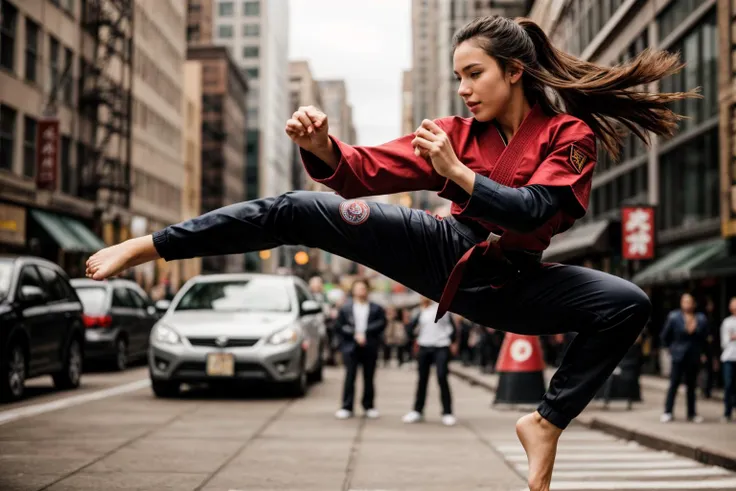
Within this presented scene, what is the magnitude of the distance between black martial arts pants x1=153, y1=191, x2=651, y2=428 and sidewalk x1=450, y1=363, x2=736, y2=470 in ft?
18.5

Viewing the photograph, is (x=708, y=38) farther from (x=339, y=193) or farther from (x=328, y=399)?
(x=339, y=193)

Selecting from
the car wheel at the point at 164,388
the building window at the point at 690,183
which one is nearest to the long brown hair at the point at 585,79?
the car wheel at the point at 164,388

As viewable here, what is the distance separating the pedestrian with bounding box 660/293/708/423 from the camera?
15047 millimetres

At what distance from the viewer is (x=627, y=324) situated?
4234mm

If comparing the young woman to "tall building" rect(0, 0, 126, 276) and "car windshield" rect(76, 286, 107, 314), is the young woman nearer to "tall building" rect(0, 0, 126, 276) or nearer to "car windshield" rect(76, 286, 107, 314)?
"car windshield" rect(76, 286, 107, 314)

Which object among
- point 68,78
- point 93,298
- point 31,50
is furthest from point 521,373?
point 68,78

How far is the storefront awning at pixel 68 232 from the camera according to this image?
36344 mm

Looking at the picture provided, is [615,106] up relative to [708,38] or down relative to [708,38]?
down

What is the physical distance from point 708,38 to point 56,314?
53.5 feet

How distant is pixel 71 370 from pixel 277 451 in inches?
296

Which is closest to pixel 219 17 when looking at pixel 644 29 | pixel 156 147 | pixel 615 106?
pixel 156 147

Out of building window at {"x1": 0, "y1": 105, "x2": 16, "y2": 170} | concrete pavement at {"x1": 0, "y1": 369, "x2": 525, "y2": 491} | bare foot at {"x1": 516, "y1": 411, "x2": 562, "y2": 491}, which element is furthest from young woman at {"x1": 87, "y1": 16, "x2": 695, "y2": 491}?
building window at {"x1": 0, "y1": 105, "x2": 16, "y2": 170}

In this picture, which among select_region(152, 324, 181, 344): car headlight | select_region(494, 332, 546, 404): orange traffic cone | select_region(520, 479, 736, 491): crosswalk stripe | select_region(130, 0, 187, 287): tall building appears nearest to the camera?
select_region(520, 479, 736, 491): crosswalk stripe

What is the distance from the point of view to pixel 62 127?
134 feet
